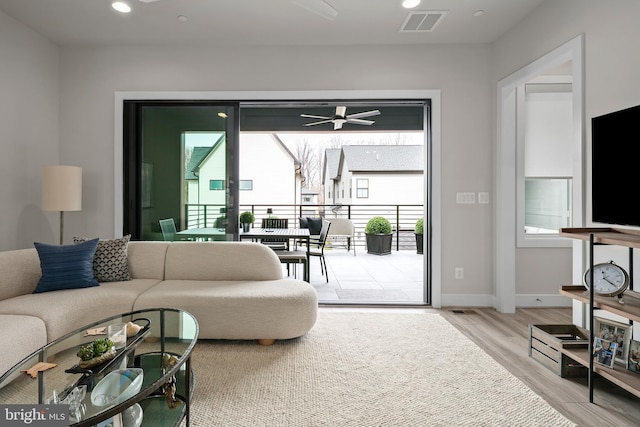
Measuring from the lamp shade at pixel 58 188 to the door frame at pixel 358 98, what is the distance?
0.50 m

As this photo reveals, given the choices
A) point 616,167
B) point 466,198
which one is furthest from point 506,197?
point 616,167

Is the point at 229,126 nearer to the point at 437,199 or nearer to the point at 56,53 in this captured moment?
the point at 56,53

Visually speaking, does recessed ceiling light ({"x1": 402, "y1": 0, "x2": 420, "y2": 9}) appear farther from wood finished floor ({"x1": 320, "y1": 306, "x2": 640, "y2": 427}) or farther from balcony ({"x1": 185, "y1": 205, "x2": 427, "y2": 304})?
wood finished floor ({"x1": 320, "y1": 306, "x2": 640, "y2": 427})

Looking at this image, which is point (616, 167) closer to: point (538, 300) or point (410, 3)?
point (410, 3)

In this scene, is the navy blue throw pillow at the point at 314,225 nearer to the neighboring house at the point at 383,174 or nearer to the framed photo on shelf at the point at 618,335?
the neighboring house at the point at 383,174

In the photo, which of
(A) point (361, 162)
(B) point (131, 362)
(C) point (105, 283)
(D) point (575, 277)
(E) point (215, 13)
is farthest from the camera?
(A) point (361, 162)

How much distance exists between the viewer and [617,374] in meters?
1.92

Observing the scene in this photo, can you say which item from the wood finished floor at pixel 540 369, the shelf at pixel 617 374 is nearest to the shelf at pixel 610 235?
the shelf at pixel 617 374

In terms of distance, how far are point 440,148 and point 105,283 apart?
11.3 feet

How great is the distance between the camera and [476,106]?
3.83 meters

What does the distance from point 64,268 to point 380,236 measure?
239 inches

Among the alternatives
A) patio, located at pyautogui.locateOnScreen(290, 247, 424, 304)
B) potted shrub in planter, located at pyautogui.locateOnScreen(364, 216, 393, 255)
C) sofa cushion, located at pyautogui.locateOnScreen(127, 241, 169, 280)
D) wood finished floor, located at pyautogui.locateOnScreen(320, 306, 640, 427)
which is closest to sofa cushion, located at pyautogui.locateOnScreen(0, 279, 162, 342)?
sofa cushion, located at pyautogui.locateOnScreen(127, 241, 169, 280)

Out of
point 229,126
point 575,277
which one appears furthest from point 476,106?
point 229,126

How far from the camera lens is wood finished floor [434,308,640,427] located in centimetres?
187
